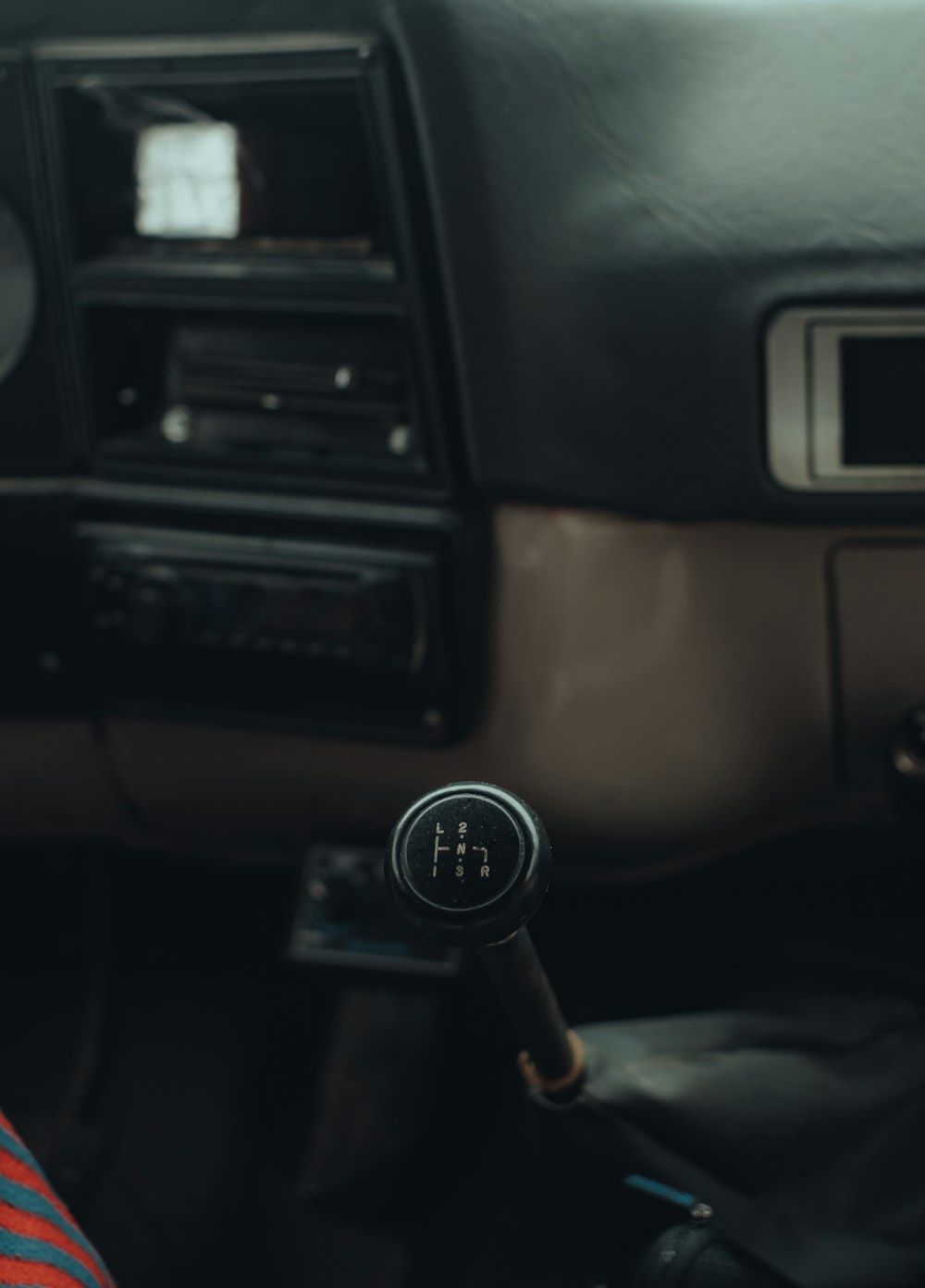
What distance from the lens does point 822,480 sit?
0.99 metres

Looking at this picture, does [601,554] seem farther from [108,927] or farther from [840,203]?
[108,927]

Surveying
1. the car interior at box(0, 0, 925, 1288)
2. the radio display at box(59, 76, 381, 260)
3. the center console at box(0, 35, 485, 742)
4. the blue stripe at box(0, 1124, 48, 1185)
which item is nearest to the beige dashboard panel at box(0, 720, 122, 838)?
the car interior at box(0, 0, 925, 1288)

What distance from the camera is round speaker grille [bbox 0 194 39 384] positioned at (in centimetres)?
111

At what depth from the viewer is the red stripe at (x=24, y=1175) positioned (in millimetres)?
673

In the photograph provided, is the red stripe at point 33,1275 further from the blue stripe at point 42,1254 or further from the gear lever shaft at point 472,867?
the gear lever shaft at point 472,867

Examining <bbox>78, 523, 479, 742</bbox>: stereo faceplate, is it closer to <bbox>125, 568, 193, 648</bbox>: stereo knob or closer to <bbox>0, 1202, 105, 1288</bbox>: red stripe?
<bbox>125, 568, 193, 648</bbox>: stereo knob

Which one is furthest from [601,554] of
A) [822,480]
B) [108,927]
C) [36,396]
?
[108,927]

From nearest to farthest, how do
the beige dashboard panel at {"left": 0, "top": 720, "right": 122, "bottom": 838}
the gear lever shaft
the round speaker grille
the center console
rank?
the gear lever shaft → the center console → the round speaker grille → the beige dashboard panel at {"left": 0, "top": 720, "right": 122, "bottom": 838}

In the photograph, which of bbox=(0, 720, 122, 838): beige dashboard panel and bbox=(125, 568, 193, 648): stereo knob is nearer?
bbox=(125, 568, 193, 648): stereo knob

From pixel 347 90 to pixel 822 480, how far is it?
18.2 inches

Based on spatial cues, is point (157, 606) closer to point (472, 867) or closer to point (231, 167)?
point (231, 167)

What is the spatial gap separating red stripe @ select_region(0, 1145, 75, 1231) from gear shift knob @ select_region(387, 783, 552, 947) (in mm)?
270

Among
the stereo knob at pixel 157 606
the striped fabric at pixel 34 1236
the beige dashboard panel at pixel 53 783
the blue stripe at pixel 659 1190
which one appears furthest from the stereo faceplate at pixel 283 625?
the striped fabric at pixel 34 1236

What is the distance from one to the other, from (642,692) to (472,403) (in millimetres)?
301
